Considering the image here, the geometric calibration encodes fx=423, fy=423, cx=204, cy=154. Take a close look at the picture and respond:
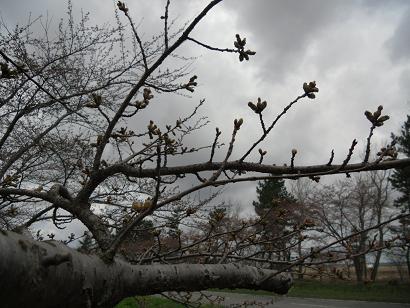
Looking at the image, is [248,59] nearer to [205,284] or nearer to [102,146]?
[102,146]

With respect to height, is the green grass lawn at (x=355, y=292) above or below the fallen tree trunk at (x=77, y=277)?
below

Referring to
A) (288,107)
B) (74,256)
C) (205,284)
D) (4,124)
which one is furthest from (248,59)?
(4,124)

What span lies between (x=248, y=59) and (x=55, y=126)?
5772 millimetres

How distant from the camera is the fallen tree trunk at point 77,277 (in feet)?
3.37

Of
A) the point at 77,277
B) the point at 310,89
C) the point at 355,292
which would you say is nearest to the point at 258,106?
the point at 310,89

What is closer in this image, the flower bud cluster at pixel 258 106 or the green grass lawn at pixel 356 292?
the flower bud cluster at pixel 258 106

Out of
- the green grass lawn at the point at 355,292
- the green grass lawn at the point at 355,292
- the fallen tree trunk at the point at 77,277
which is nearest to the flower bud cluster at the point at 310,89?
the fallen tree trunk at the point at 77,277

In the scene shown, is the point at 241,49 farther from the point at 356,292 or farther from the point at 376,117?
the point at 356,292

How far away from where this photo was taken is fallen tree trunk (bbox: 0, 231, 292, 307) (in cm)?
103

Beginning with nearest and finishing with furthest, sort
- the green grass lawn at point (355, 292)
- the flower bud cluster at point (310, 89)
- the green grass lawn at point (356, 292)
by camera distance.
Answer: the flower bud cluster at point (310, 89), the green grass lawn at point (355, 292), the green grass lawn at point (356, 292)

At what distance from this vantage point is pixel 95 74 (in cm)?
675

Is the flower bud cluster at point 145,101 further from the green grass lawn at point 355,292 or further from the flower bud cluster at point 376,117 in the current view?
the green grass lawn at point 355,292

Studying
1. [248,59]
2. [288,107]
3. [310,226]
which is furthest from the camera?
[310,226]

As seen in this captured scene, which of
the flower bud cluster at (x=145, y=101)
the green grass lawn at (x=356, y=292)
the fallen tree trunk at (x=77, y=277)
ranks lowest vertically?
the green grass lawn at (x=356, y=292)
